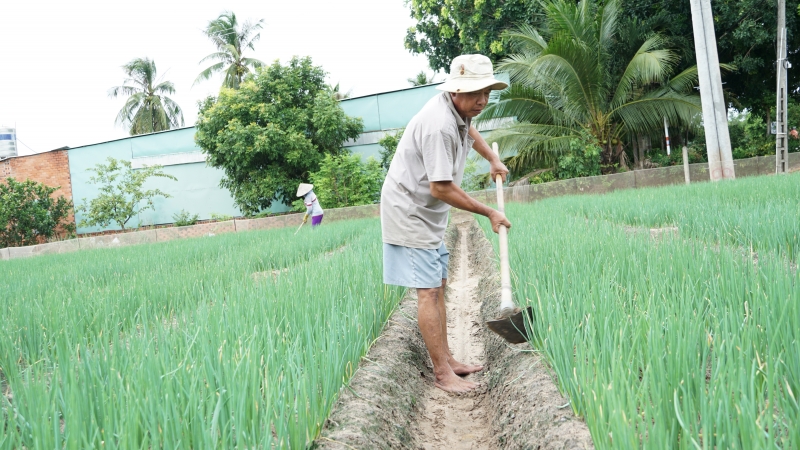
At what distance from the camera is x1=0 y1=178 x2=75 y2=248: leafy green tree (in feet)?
45.3

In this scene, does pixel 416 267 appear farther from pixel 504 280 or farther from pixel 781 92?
pixel 781 92

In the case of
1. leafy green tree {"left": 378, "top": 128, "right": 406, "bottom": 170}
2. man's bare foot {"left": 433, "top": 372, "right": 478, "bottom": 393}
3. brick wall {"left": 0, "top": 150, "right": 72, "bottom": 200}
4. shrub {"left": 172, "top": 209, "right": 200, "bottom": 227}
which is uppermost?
brick wall {"left": 0, "top": 150, "right": 72, "bottom": 200}

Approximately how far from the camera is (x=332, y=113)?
1331 cm

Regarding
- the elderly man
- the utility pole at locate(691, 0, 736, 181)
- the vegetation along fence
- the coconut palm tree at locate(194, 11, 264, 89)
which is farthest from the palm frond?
the elderly man

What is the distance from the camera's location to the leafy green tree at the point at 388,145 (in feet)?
44.0

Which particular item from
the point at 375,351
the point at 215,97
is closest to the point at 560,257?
the point at 375,351

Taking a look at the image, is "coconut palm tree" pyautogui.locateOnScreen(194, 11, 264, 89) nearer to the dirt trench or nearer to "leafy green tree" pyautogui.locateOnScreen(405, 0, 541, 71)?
"leafy green tree" pyautogui.locateOnScreen(405, 0, 541, 71)

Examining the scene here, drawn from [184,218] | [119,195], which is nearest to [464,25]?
[184,218]

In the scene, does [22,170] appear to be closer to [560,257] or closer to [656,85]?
[656,85]

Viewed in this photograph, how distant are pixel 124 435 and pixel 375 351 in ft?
4.27

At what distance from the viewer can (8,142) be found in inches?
685

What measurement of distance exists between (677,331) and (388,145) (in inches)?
484

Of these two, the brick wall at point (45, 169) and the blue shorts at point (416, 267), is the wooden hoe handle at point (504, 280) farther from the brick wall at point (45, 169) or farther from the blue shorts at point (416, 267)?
the brick wall at point (45, 169)

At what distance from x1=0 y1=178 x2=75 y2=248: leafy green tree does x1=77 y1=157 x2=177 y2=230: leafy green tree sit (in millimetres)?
693
